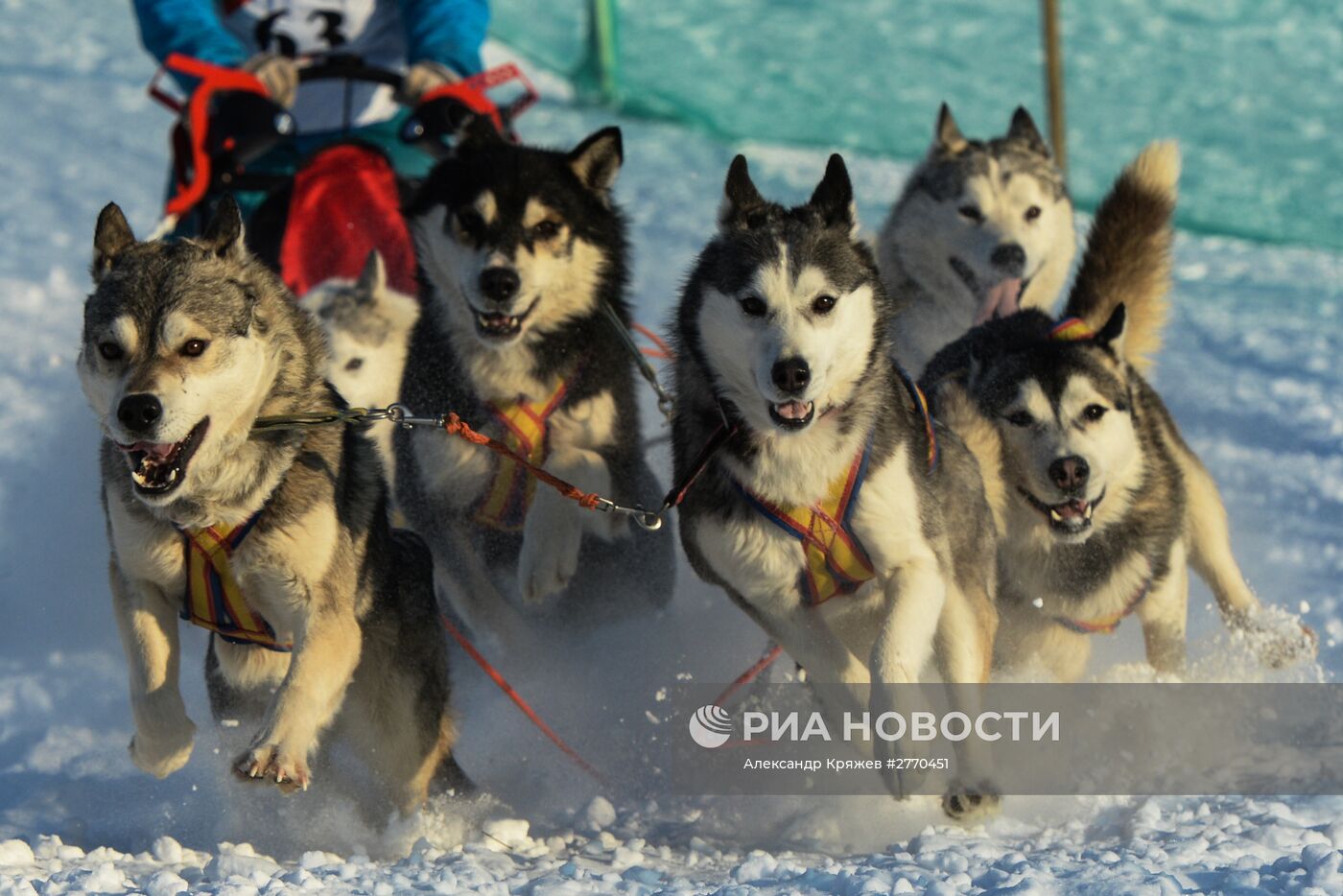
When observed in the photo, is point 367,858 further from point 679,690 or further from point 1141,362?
point 1141,362

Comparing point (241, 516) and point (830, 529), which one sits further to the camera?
point (830, 529)

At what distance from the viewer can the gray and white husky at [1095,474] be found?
3967 mm

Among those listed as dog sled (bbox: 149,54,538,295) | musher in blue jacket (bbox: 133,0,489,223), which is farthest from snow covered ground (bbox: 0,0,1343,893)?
musher in blue jacket (bbox: 133,0,489,223)

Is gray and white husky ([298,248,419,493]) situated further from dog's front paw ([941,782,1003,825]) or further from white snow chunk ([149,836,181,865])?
dog's front paw ([941,782,1003,825])

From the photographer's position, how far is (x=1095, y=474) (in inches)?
154

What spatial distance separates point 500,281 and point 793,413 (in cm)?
104

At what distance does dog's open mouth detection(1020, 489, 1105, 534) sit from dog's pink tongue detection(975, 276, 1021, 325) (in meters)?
1.53

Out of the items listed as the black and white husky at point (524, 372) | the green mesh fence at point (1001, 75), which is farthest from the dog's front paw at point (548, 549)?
the green mesh fence at point (1001, 75)

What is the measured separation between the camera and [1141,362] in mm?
4742

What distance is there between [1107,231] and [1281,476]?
6.68 feet

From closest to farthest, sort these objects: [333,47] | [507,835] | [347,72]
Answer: [507,835] → [347,72] → [333,47]

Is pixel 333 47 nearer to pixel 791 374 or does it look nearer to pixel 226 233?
pixel 226 233

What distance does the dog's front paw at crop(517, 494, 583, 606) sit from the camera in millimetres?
4031

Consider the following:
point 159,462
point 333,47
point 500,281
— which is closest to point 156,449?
point 159,462
